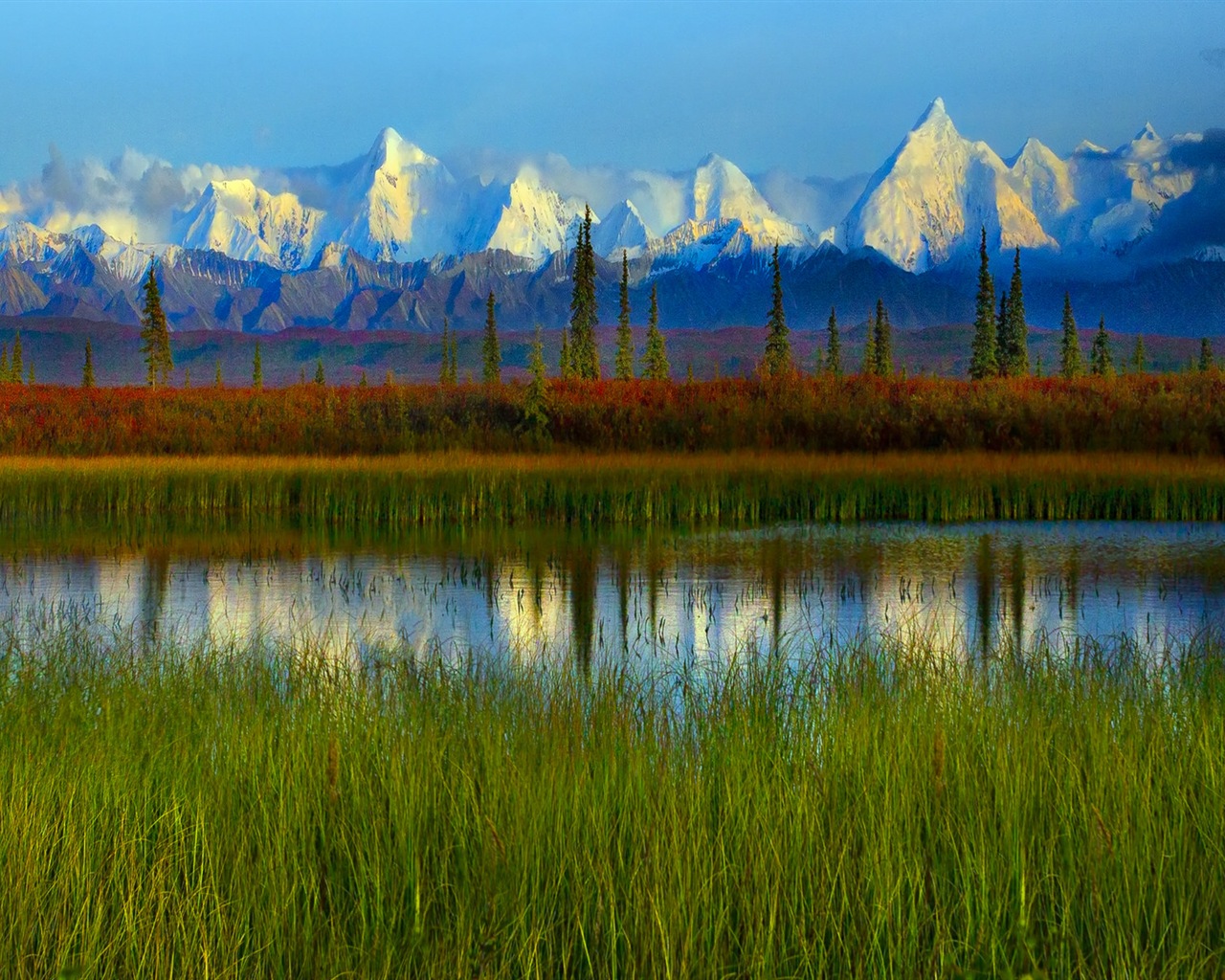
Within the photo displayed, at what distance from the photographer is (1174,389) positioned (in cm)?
3706

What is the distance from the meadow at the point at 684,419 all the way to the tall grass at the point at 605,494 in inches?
213

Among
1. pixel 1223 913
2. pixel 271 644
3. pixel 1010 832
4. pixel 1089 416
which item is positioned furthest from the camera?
pixel 1089 416

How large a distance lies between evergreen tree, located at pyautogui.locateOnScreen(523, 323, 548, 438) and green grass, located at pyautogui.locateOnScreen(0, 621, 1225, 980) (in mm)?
28832

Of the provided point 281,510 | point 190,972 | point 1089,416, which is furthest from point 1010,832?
point 1089,416

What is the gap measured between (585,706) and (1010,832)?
292 centimetres

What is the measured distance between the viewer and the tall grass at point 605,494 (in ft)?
81.8

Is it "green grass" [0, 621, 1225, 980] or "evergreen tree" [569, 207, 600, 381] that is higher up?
"evergreen tree" [569, 207, 600, 381]

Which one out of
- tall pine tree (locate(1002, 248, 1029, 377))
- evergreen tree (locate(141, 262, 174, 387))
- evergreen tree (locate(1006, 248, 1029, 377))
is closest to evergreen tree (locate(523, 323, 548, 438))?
tall pine tree (locate(1002, 248, 1029, 377))

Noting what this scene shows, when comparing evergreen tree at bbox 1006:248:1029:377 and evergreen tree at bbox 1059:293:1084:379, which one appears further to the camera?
evergreen tree at bbox 1059:293:1084:379

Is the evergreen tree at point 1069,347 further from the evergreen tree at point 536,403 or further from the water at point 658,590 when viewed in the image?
the water at point 658,590

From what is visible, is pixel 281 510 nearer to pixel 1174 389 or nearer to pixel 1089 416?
pixel 1089 416

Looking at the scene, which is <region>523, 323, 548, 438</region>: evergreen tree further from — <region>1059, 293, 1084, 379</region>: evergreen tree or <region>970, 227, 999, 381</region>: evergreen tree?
<region>1059, 293, 1084, 379</region>: evergreen tree

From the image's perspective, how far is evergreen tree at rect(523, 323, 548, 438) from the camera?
36.0 meters

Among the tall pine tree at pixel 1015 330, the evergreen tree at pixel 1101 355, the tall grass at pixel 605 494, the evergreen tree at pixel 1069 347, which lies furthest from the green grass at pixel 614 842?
the evergreen tree at pixel 1069 347
